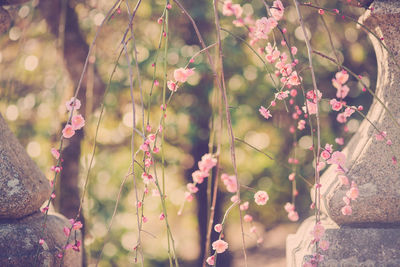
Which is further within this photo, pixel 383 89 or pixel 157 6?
pixel 157 6

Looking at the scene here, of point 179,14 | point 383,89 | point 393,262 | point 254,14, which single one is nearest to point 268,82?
point 254,14

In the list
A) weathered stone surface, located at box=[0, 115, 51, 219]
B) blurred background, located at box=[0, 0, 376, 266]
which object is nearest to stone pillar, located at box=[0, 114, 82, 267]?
weathered stone surface, located at box=[0, 115, 51, 219]

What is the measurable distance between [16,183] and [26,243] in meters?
0.20

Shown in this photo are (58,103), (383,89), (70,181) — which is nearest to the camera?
(383,89)

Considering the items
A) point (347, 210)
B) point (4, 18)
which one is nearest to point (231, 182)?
point (347, 210)

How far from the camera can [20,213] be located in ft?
4.70

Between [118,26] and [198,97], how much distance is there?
1.06 metres

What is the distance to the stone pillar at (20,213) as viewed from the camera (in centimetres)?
135

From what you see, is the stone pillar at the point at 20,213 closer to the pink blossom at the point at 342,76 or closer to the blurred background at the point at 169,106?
the pink blossom at the point at 342,76

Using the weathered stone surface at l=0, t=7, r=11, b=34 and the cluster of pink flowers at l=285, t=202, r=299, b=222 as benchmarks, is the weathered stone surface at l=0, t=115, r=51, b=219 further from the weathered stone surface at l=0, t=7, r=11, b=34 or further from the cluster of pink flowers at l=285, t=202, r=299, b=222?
the cluster of pink flowers at l=285, t=202, r=299, b=222

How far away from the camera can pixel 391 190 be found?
1394 mm

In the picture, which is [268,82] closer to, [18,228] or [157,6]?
[157,6]

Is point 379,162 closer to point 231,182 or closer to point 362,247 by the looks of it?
point 362,247

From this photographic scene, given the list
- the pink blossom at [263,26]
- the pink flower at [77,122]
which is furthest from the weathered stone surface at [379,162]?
the pink flower at [77,122]
